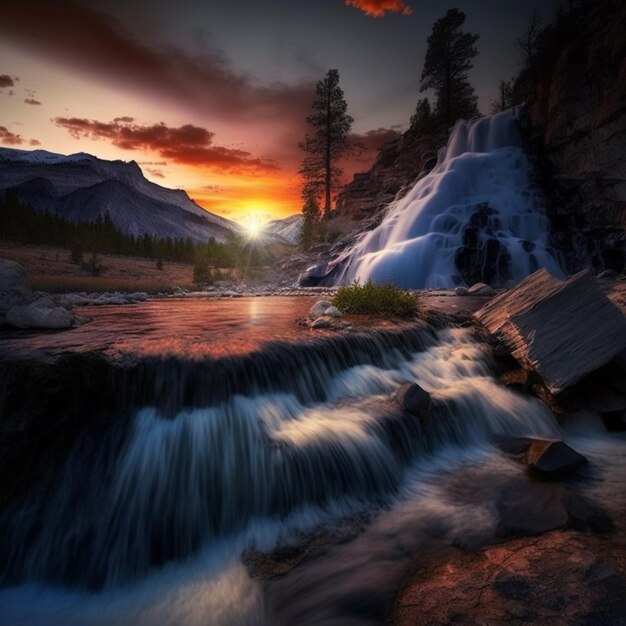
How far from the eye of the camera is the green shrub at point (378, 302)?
364 inches

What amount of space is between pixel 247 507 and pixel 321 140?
50423 millimetres

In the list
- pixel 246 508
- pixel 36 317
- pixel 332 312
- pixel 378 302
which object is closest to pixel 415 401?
pixel 246 508

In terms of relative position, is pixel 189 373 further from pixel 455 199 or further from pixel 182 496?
pixel 455 199

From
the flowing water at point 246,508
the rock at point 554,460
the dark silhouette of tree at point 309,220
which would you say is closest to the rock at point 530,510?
the flowing water at point 246,508

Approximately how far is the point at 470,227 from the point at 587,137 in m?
12.6

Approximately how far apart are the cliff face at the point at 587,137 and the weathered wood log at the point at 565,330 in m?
18.7

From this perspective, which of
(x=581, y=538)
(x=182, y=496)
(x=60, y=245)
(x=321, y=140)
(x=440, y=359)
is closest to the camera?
(x=581, y=538)

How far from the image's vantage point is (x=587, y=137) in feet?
84.6

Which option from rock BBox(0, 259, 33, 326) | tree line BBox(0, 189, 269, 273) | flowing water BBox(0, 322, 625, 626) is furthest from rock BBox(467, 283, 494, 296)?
tree line BBox(0, 189, 269, 273)

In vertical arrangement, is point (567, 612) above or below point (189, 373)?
below

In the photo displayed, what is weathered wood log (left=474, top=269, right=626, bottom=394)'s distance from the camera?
541 cm

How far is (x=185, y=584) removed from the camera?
3.15m

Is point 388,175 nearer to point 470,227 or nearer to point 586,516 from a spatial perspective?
point 470,227

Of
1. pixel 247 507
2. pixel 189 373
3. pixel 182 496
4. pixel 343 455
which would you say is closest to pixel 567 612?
pixel 343 455
